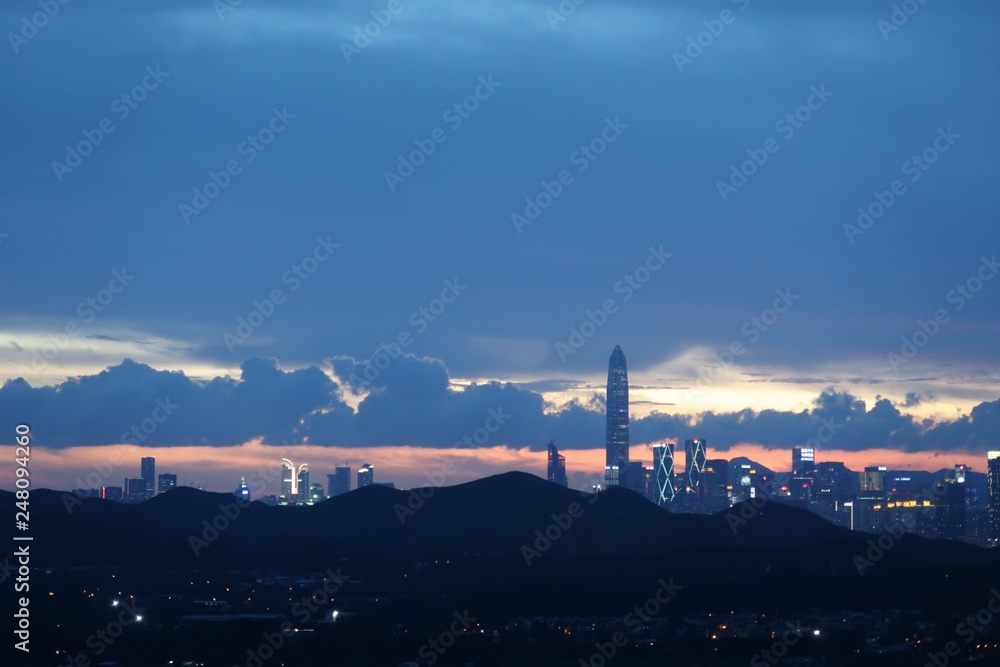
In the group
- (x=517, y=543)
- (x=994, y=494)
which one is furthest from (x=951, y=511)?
(x=517, y=543)

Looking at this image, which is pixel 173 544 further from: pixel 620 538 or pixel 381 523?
pixel 620 538

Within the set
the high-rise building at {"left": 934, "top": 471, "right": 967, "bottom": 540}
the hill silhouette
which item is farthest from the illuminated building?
the hill silhouette

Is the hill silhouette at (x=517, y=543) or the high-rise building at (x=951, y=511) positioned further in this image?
the high-rise building at (x=951, y=511)

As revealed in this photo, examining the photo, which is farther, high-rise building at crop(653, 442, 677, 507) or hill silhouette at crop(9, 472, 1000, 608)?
high-rise building at crop(653, 442, 677, 507)

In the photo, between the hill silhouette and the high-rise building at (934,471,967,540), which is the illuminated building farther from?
the hill silhouette

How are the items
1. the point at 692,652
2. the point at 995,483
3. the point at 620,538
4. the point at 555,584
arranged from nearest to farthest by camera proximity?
the point at 692,652
the point at 555,584
the point at 620,538
the point at 995,483

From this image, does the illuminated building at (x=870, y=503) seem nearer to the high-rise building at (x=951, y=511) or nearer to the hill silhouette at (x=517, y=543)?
the high-rise building at (x=951, y=511)

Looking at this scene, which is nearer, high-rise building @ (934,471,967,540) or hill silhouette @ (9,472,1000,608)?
hill silhouette @ (9,472,1000,608)

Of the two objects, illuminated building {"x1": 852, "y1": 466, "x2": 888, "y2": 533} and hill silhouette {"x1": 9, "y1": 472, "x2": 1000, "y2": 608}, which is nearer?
hill silhouette {"x1": 9, "y1": 472, "x2": 1000, "y2": 608}

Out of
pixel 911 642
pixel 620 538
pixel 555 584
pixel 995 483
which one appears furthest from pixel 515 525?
pixel 995 483

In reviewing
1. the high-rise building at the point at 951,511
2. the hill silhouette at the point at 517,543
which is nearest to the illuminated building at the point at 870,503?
the high-rise building at the point at 951,511

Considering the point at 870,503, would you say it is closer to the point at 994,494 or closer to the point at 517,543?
the point at 994,494
